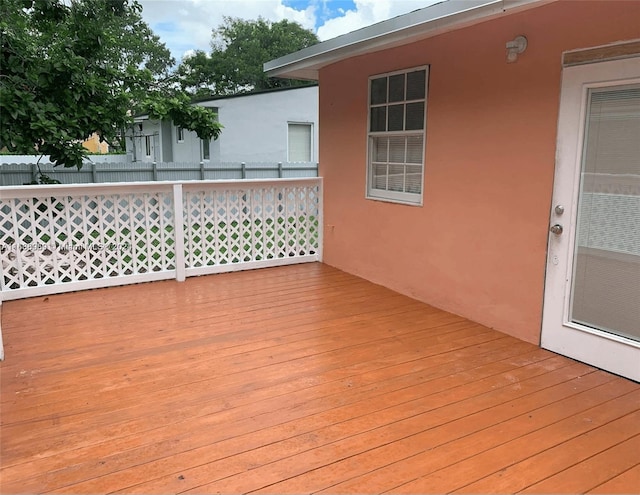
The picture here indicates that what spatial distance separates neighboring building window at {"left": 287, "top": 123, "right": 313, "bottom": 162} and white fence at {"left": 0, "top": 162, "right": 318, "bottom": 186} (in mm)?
1205

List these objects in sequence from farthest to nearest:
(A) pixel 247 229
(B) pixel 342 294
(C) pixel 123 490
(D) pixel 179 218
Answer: (A) pixel 247 229 < (D) pixel 179 218 < (B) pixel 342 294 < (C) pixel 123 490

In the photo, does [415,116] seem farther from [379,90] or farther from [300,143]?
[300,143]

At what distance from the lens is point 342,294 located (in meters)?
4.83

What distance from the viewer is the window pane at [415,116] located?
4.45 m

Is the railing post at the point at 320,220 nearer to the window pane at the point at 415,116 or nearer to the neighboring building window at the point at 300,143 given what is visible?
the window pane at the point at 415,116

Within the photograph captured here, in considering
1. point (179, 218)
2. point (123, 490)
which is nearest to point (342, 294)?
point (179, 218)

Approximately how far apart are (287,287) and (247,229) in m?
1.11

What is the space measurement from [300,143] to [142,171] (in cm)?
445

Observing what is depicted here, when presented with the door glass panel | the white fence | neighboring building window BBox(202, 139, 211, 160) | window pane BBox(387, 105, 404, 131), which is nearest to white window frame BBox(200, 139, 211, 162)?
neighboring building window BBox(202, 139, 211, 160)

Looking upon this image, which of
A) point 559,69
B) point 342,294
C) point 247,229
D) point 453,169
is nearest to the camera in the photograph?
point 559,69

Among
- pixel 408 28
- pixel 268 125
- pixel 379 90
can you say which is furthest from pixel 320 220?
pixel 268 125

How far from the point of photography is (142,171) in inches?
412

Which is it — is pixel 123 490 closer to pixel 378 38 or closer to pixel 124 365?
pixel 124 365

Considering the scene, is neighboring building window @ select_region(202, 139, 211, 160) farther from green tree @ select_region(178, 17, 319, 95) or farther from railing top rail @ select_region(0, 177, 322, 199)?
green tree @ select_region(178, 17, 319, 95)
